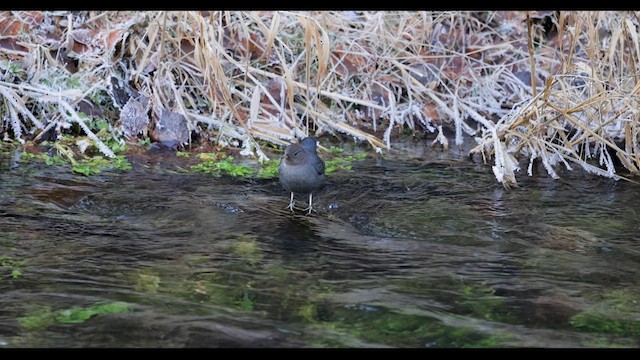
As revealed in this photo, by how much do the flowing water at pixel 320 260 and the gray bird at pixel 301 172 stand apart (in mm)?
154

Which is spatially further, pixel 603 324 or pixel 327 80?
pixel 327 80

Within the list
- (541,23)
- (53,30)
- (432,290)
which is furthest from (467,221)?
(541,23)

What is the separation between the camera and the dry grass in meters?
5.53

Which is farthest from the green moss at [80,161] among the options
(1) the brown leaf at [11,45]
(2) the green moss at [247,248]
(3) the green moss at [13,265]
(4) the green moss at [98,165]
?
(3) the green moss at [13,265]

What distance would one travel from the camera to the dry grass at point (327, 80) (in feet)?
18.1

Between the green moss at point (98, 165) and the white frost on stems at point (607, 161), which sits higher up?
the white frost on stems at point (607, 161)

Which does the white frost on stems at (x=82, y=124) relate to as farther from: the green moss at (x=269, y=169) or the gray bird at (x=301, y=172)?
the gray bird at (x=301, y=172)

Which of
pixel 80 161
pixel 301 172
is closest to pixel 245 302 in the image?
pixel 301 172

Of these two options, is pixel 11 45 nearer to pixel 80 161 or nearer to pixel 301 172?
pixel 80 161

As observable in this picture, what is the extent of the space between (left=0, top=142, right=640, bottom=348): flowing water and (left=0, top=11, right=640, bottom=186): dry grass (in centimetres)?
51

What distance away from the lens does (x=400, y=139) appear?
6832 millimetres

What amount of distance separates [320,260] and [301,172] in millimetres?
974

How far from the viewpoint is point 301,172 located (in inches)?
181

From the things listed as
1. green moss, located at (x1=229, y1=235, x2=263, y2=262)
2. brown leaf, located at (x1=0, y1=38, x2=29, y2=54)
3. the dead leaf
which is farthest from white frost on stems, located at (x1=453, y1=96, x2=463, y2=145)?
brown leaf, located at (x1=0, y1=38, x2=29, y2=54)
